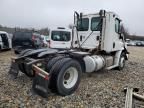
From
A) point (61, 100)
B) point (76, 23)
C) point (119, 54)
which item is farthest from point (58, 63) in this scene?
point (119, 54)

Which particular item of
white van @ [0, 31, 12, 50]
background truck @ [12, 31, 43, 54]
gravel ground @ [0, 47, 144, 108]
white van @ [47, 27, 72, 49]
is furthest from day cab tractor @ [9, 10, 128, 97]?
white van @ [0, 31, 12, 50]

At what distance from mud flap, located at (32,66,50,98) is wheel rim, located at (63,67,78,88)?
0.87m

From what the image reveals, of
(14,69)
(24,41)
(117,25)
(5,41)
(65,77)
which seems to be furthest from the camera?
(24,41)

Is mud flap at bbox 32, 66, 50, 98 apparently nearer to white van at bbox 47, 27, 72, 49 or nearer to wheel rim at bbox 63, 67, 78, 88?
wheel rim at bbox 63, 67, 78, 88

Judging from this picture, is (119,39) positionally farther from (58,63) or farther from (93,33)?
(58,63)

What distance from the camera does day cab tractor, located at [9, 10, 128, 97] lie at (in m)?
5.79

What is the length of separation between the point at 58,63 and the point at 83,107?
1.44 meters

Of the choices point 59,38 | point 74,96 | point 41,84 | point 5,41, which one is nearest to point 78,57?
point 74,96

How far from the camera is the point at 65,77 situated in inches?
252

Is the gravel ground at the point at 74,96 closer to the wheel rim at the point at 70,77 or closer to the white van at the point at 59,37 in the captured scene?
the wheel rim at the point at 70,77

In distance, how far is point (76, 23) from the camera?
32.6 feet

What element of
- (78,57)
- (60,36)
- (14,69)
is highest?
(60,36)

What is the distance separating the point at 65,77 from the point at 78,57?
1126 mm

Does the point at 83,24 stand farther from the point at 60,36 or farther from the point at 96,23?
the point at 60,36
